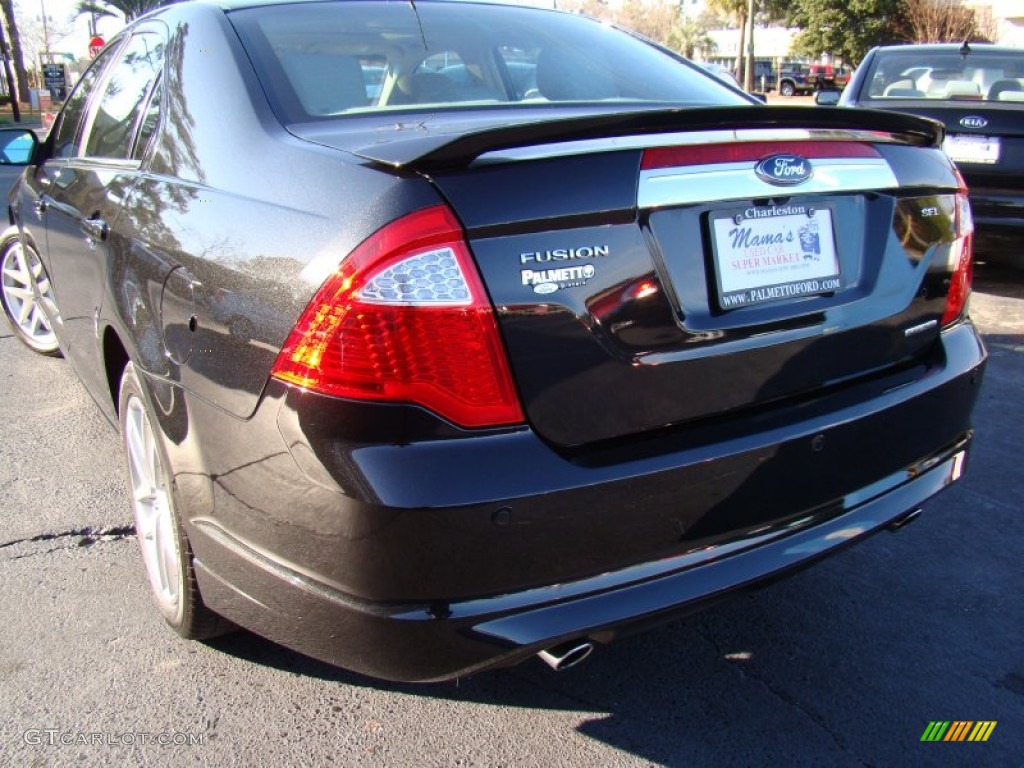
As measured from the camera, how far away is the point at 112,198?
2.63 meters

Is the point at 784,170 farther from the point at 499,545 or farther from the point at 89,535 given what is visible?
the point at 89,535

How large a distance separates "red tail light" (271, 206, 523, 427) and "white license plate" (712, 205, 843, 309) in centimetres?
54

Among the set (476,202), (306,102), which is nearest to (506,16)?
(306,102)

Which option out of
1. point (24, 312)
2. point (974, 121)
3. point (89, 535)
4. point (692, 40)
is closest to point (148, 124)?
point (89, 535)

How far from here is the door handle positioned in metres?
2.63

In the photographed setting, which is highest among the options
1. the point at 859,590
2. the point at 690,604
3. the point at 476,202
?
the point at 476,202

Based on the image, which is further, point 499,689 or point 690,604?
point 499,689

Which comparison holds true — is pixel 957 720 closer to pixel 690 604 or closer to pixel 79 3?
pixel 690 604

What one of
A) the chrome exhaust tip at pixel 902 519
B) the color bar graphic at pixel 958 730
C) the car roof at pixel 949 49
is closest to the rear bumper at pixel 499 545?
the chrome exhaust tip at pixel 902 519

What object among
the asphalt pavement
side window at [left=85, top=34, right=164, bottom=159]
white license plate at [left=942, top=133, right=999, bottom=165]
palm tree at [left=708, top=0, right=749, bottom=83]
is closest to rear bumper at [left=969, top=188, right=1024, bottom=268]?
white license plate at [left=942, top=133, right=999, bottom=165]

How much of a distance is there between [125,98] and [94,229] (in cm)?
54

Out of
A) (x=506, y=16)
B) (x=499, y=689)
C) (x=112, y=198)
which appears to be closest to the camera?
(x=499, y=689)

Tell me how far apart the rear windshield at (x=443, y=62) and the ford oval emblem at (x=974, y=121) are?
381cm

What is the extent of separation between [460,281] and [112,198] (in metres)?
1.49
